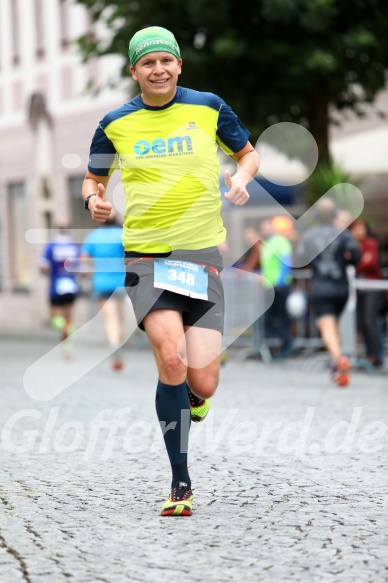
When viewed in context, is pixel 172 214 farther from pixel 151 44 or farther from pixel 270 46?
pixel 270 46

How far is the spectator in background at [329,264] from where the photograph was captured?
13195 millimetres

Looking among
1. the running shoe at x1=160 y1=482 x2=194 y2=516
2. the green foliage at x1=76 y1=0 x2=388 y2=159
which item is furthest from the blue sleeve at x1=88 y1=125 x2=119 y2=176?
the green foliage at x1=76 y1=0 x2=388 y2=159

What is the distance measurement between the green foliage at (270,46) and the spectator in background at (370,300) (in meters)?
2.19

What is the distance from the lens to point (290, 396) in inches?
457

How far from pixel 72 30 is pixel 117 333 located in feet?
50.6

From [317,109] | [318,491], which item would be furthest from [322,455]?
[317,109]

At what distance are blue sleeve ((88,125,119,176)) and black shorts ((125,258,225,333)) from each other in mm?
411

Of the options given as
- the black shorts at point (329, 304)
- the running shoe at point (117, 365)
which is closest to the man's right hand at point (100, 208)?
the black shorts at point (329, 304)

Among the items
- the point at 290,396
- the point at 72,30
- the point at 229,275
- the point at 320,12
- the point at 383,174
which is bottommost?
the point at 290,396

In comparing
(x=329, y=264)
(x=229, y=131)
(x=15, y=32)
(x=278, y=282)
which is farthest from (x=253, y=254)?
(x=15, y=32)

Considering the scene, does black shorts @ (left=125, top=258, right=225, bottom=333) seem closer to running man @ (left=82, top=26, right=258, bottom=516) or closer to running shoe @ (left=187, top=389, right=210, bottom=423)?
running man @ (left=82, top=26, right=258, bottom=516)

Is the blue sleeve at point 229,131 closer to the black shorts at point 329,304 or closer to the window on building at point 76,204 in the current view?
the black shorts at point 329,304

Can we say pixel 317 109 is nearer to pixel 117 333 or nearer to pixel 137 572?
pixel 117 333

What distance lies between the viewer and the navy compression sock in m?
5.55
